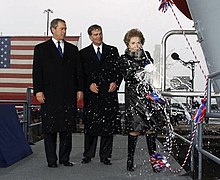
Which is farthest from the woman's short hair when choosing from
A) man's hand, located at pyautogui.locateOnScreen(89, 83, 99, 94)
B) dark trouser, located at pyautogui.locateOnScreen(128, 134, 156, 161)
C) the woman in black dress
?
dark trouser, located at pyautogui.locateOnScreen(128, 134, 156, 161)

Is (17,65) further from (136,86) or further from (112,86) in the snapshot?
(136,86)

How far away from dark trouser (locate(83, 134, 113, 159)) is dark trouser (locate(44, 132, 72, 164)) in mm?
246

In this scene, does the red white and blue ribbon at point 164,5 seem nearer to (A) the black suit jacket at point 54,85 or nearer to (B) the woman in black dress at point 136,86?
(B) the woman in black dress at point 136,86

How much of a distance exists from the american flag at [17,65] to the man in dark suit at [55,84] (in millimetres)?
5689

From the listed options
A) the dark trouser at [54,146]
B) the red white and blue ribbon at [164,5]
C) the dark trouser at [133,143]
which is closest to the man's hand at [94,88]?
the dark trouser at [54,146]

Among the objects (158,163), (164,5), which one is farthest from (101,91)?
(164,5)

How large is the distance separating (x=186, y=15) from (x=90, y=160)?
172 centimetres

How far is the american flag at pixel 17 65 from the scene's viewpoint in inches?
360

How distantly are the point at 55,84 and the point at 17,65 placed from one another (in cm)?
630

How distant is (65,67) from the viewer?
348cm

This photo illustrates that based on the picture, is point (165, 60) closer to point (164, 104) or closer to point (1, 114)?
point (164, 104)

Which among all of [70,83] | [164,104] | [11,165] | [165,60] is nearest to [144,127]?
[164,104]

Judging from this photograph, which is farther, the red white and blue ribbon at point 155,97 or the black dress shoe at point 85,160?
the black dress shoe at point 85,160

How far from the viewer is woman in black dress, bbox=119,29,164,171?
309 centimetres
